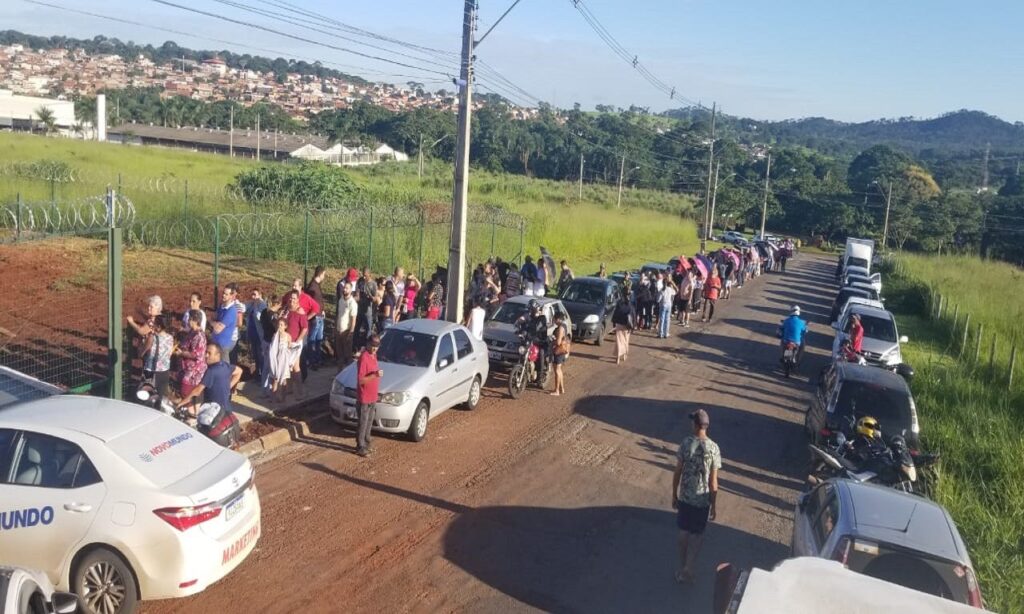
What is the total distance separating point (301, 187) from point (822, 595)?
30.9 metres

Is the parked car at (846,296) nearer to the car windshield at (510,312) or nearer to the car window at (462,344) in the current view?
the car windshield at (510,312)

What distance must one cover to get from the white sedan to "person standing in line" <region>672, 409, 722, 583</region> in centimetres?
408

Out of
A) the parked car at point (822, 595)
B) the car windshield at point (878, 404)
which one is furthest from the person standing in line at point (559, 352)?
the parked car at point (822, 595)

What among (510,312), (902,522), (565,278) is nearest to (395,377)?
(510,312)

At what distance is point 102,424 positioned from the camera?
7.32 m

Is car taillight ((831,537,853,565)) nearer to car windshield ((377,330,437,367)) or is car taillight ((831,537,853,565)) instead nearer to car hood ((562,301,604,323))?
car windshield ((377,330,437,367))

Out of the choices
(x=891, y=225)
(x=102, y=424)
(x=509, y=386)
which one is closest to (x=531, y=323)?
(x=509, y=386)

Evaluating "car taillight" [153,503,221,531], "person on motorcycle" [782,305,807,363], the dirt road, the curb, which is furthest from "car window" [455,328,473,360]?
"person on motorcycle" [782,305,807,363]

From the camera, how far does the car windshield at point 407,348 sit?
13.4 meters

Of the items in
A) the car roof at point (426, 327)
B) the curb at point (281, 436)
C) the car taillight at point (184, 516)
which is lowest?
the curb at point (281, 436)

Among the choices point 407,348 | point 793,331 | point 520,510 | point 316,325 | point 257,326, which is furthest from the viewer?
point 793,331

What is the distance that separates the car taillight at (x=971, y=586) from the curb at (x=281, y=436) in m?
8.19

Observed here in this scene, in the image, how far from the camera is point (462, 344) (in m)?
14.4

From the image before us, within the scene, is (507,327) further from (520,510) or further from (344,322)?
(520,510)
